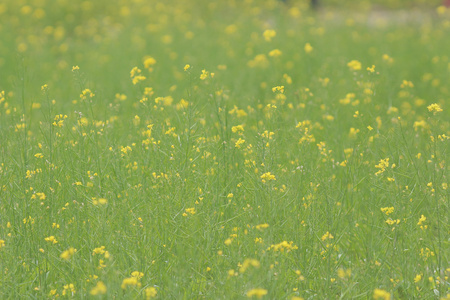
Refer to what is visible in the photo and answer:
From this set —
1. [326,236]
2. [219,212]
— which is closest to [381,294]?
[326,236]

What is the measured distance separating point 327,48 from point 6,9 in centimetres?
625

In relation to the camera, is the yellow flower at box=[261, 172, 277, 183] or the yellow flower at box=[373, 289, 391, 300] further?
the yellow flower at box=[261, 172, 277, 183]

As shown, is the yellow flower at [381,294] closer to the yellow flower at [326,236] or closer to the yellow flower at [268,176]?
the yellow flower at [326,236]

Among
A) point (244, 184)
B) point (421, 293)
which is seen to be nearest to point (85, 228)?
point (244, 184)

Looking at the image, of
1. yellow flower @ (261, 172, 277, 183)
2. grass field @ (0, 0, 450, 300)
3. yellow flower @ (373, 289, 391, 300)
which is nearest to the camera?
yellow flower @ (373, 289, 391, 300)

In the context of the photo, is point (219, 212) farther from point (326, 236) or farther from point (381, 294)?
point (381, 294)

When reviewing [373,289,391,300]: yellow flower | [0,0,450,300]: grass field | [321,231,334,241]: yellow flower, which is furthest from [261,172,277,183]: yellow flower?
[373,289,391,300]: yellow flower

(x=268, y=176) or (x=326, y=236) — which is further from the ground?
(x=268, y=176)

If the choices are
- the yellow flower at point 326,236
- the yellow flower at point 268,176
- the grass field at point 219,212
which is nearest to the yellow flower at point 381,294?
the grass field at point 219,212

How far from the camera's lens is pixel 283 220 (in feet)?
10.8

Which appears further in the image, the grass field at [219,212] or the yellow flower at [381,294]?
the grass field at [219,212]

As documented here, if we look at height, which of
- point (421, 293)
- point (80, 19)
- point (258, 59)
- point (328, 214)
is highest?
point (328, 214)

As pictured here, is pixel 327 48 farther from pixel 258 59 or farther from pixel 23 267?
pixel 23 267

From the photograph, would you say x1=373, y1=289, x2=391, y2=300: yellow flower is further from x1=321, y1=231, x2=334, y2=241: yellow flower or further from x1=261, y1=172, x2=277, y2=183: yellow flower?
x1=261, y1=172, x2=277, y2=183: yellow flower
